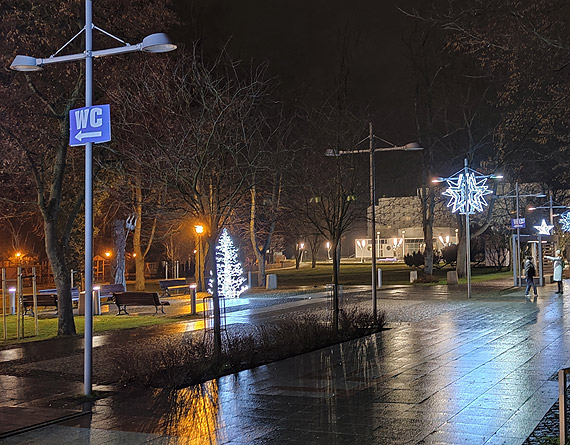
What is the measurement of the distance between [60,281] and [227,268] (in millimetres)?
12487

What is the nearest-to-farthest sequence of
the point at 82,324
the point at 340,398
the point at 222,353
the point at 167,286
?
the point at 340,398 → the point at 222,353 → the point at 82,324 → the point at 167,286

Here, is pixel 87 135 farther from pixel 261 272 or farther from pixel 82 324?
pixel 261 272

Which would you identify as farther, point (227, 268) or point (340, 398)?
point (227, 268)

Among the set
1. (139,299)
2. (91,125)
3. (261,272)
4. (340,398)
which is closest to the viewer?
(340,398)

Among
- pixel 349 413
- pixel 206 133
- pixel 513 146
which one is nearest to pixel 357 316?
pixel 206 133

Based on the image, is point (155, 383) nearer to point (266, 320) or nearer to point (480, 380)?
point (480, 380)

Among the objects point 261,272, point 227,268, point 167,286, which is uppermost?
point 227,268

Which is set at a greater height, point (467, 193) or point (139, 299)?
point (467, 193)

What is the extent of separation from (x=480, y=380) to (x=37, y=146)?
1342 centimetres

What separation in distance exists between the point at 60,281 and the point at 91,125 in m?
9.32

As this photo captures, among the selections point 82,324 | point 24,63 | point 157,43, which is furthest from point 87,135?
point 82,324

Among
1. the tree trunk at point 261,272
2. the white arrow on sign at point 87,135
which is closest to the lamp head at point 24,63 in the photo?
the white arrow on sign at point 87,135

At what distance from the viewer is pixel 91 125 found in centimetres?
1020

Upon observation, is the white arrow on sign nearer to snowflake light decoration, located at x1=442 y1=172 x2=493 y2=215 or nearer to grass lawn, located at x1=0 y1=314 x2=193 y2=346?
grass lawn, located at x1=0 y1=314 x2=193 y2=346
